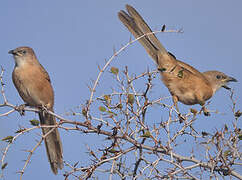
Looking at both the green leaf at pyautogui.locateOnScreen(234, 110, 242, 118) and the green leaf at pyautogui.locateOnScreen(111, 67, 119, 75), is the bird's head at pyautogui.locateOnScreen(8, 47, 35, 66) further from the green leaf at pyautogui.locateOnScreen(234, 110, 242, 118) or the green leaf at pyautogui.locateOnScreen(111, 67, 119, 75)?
the green leaf at pyautogui.locateOnScreen(234, 110, 242, 118)

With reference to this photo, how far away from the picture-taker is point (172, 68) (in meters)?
6.17

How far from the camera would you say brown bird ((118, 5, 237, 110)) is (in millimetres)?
5723

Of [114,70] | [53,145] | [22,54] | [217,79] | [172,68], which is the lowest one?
[114,70]

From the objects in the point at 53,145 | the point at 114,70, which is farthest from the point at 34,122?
the point at 53,145

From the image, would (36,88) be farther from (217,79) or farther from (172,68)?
(217,79)

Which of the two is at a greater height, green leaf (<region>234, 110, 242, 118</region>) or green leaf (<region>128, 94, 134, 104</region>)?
green leaf (<region>128, 94, 134, 104</region>)

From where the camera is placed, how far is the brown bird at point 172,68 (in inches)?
225

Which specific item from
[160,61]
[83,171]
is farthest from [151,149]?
[160,61]

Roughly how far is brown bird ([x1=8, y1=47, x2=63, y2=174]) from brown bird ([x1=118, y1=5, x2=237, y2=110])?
1824 millimetres

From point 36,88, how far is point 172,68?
8.24 feet

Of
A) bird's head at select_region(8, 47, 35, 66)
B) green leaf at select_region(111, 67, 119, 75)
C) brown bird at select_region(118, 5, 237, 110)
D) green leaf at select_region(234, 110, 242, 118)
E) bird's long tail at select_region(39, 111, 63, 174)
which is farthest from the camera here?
bird's head at select_region(8, 47, 35, 66)

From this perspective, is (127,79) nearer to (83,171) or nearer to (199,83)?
(83,171)

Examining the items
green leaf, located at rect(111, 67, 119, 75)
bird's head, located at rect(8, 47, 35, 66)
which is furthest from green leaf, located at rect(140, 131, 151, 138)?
bird's head, located at rect(8, 47, 35, 66)

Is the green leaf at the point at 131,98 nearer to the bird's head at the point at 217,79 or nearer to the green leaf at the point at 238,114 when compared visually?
the green leaf at the point at 238,114
